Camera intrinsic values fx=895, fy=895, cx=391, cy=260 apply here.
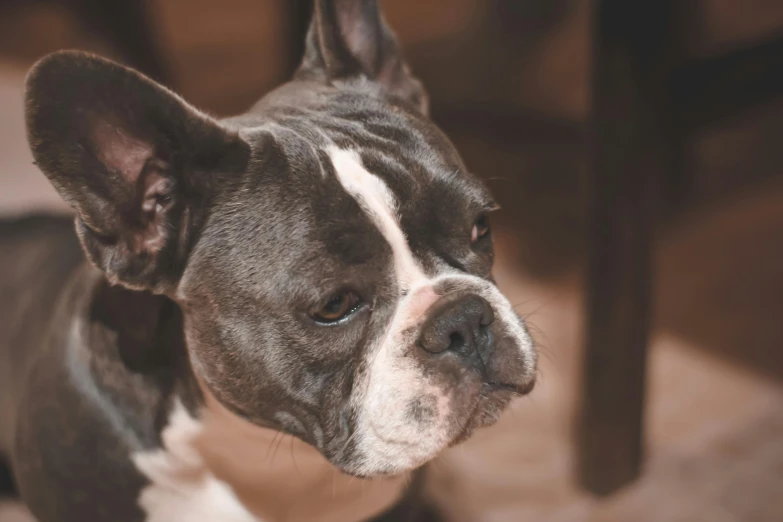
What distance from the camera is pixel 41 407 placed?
4.65ft

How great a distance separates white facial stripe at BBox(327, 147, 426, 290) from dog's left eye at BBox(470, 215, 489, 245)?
0.14m

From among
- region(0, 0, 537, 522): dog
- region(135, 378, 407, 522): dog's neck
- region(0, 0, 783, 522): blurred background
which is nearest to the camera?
region(0, 0, 537, 522): dog

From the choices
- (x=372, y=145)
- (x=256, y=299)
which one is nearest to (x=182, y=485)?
(x=256, y=299)

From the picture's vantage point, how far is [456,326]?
1172 mm

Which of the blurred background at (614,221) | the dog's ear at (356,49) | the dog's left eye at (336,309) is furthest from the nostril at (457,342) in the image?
the dog's ear at (356,49)

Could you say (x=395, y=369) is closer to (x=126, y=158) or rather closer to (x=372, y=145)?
(x=372, y=145)

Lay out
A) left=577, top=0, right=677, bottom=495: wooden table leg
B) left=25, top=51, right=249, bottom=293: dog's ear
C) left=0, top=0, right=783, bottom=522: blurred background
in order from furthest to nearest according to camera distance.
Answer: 1. left=0, top=0, right=783, bottom=522: blurred background
2. left=577, top=0, right=677, bottom=495: wooden table leg
3. left=25, top=51, right=249, bottom=293: dog's ear

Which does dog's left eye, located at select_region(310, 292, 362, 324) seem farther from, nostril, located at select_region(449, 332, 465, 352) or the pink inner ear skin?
the pink inner ear skin

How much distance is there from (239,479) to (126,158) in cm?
53

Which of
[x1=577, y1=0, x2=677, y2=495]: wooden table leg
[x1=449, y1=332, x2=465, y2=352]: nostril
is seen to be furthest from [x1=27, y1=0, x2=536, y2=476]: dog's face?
[x1=577, y1=0, x2=677, y2=495]: wooden table leg

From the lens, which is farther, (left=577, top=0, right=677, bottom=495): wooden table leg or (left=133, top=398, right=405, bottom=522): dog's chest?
(left=577, top=0, right=677, bottom=495): wooden table leg

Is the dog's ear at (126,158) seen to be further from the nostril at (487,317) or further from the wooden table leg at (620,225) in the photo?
the wooden table leg at (620,225)

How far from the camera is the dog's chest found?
133cm

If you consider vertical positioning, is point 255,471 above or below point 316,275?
below
